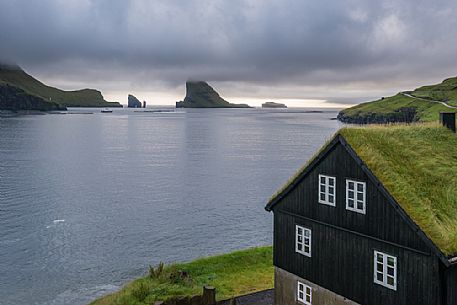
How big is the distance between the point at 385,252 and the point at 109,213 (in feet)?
191

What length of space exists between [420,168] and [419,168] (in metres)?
0.06

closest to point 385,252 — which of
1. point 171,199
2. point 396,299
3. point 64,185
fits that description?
point 396,299

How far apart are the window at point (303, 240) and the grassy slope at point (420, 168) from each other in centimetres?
697

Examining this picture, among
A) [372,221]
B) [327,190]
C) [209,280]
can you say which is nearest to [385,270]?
[372,221]

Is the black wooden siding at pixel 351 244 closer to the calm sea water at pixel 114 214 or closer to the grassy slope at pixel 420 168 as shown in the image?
the grassy slope at pixel 420 168

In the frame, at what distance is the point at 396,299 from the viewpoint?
23.4 metres

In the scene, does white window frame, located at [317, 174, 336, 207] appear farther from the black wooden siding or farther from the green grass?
the green grass

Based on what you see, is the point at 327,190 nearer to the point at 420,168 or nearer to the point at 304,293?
the point at 420,168

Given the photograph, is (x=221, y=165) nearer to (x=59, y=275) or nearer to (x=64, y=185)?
Result: (x=64, y=185)

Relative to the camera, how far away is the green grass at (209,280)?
3784 cm

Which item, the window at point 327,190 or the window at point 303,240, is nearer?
the window at point 327,190

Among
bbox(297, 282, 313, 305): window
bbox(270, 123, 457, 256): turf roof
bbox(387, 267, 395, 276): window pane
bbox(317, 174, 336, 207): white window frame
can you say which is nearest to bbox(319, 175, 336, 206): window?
bbox(317, 174, 336, 207): white window frame

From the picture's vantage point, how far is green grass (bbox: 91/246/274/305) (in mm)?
37844

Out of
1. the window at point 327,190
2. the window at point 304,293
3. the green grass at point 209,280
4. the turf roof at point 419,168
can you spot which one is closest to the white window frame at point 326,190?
the window at point 327,190
